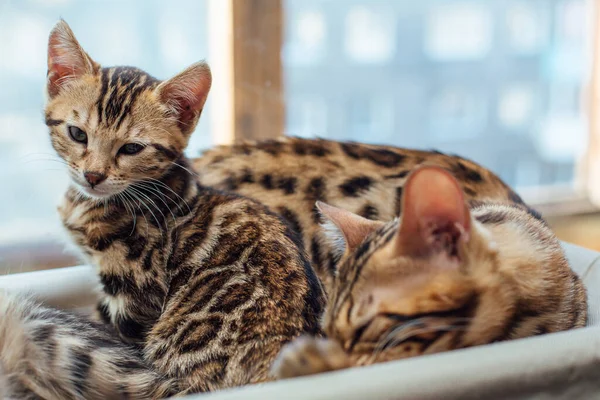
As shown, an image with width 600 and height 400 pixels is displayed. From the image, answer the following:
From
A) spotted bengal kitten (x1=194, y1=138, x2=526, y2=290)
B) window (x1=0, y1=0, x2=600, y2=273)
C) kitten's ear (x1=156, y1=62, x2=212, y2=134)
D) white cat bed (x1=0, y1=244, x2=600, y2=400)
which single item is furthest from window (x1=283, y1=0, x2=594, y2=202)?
white cat bed (x1=0, y1=244, x2=600, y2=400)

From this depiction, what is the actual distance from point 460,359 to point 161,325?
0.66 metres

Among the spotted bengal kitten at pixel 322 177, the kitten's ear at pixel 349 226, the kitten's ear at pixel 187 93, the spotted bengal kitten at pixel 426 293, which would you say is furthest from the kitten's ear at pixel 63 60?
the spotted bengal kitten at pixel 426 293

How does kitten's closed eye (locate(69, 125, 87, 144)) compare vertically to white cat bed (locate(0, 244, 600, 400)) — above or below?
above

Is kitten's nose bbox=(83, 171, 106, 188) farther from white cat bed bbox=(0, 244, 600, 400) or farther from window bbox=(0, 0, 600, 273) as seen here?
white cat bed bbox=(0, 244, 600, 400)

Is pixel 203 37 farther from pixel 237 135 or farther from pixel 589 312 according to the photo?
pixel 589 312

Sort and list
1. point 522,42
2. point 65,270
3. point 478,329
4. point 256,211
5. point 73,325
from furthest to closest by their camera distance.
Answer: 1. point 522,42
2. point 65,270
3. point 256,211
4. point 73,325
5. point 478,329

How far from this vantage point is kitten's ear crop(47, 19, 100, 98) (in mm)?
1319

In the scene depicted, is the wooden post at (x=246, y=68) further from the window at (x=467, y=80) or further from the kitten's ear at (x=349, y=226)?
the kitten's ear at (x=349, y=226)

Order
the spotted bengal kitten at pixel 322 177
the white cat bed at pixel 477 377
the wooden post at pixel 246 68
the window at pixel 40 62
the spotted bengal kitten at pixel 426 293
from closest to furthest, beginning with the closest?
the white cat bed at pixel 477 377 → the spotted bengal kitten at pixel 426 293 → the spotted bengal kitten at pixel 322 177 → the window at pixel 40 62 → the wooden post at pixel 246 68

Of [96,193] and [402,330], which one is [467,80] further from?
[402,330]

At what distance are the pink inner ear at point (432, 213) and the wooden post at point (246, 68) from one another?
3.87 ft

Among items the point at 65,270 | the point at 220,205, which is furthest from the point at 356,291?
the point at 65,270

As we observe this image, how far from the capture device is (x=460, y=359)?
2.75 feet

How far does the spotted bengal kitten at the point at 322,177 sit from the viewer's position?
158 centimetres
